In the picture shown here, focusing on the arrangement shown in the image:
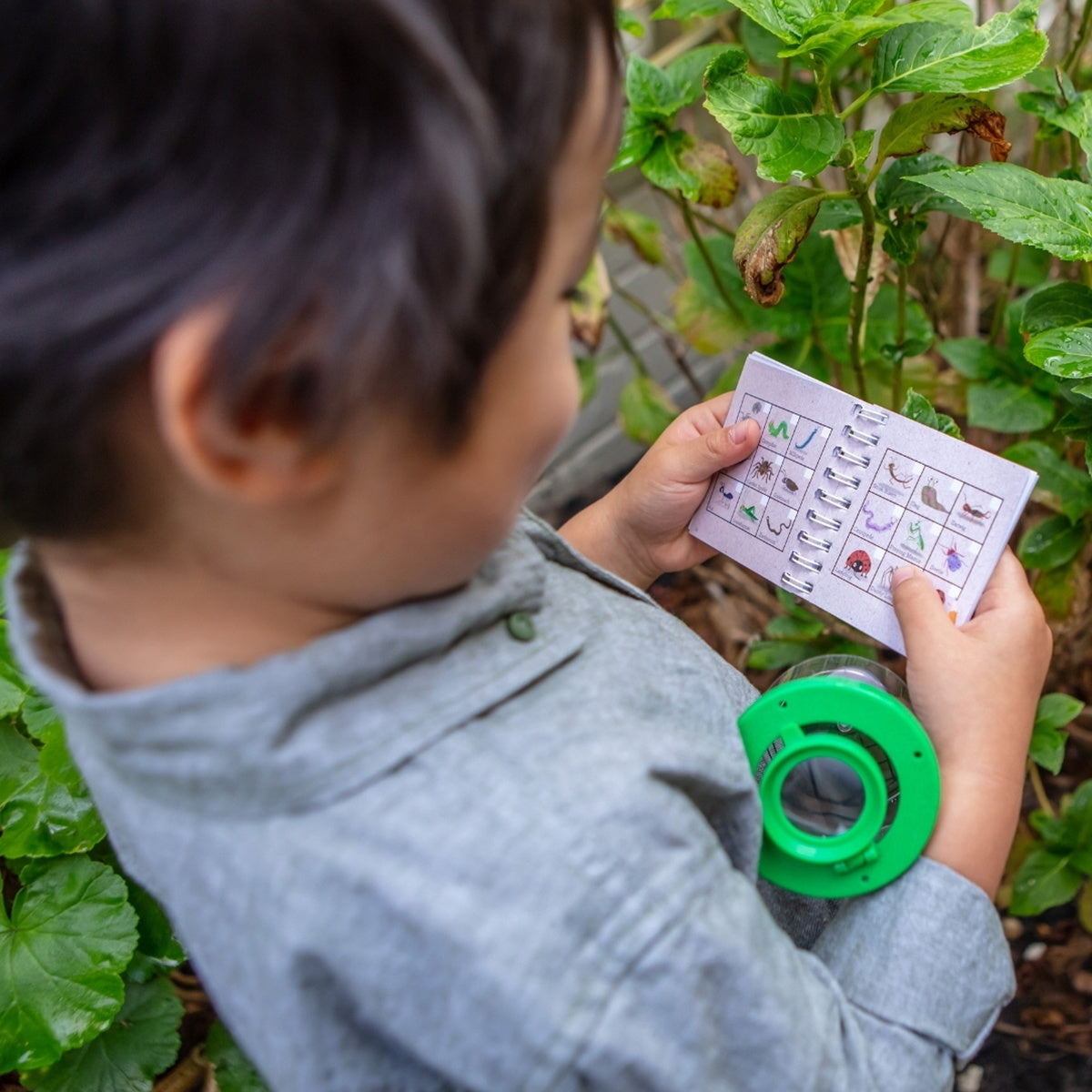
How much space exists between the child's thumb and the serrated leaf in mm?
312

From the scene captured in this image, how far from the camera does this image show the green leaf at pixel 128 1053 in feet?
2.95

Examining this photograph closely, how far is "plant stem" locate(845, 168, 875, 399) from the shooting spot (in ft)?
2.40

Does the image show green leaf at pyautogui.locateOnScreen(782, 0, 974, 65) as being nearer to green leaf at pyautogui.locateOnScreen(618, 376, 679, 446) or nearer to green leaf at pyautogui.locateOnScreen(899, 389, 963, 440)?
green leaf at pyautogui.locateOnScreen(899, 389, 963, 440)

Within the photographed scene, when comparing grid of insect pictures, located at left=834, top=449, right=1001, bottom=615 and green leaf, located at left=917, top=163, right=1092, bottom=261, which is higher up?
green leaf, located at left=917, top=163, right=1092, bottom=261

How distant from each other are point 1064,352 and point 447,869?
524mm

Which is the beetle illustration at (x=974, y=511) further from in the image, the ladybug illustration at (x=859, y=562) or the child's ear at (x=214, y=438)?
the child's ear at (x=214, y=438)

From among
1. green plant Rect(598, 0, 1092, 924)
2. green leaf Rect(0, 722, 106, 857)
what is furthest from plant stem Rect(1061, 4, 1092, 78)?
green leaf Rect(0, 722, 106, 857)

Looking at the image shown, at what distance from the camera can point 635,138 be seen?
34.3 inches

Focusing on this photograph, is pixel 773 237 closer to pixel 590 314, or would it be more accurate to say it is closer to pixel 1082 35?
pixel 590 314

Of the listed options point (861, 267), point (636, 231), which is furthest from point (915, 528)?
point (636, 231)

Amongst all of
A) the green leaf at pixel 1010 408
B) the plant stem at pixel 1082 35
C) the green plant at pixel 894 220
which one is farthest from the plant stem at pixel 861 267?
the plant stem at pixel 1082 35

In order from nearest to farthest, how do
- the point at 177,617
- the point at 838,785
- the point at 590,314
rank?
the point at 177,617 < the point at 838,785 < the point at 590,314

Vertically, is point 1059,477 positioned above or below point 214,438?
below

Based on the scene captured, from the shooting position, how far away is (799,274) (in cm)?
104
